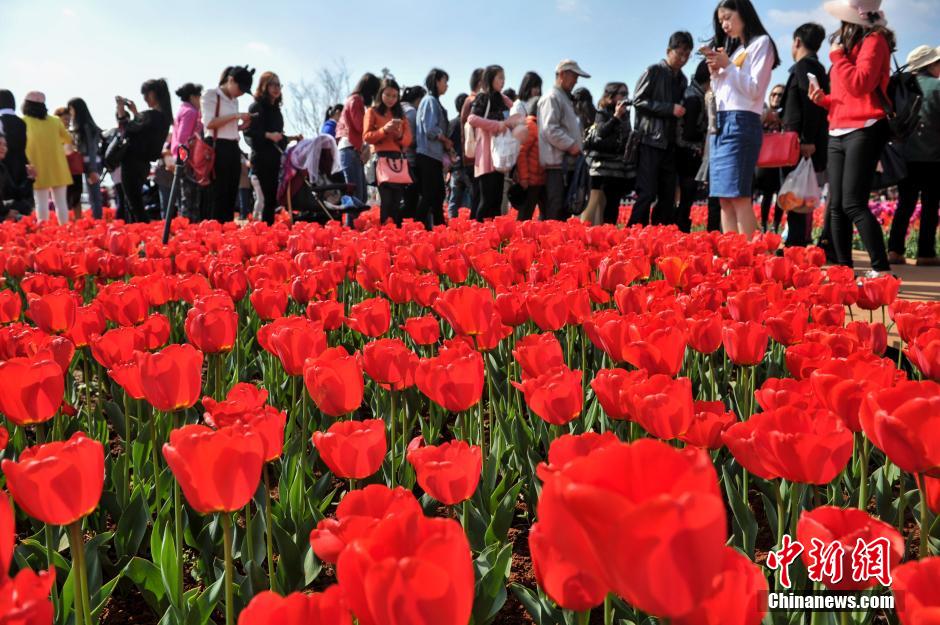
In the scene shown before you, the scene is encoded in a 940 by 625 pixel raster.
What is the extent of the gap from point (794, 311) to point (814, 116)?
5.57m

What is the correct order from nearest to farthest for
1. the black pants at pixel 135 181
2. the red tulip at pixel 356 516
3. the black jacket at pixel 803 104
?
the red tulip at pixel 356 516 < the black jacket at pixel 803 104 < the black pants at pixel 135 181

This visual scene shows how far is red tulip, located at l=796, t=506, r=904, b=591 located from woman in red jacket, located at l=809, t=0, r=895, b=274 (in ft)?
14.7

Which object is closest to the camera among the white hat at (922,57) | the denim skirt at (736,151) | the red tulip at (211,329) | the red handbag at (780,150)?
the red tulip at (211,329)

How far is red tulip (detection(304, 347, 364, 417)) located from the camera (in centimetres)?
149

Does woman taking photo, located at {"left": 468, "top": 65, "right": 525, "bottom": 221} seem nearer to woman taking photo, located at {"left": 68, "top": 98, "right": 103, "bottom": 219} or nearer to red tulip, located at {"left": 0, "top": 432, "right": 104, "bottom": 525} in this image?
woman taking photo, located at {"left": 68, "top": 98, "right": 103, "bottom": 219}

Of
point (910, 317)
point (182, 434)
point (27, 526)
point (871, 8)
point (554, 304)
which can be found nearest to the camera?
point (182, 434)

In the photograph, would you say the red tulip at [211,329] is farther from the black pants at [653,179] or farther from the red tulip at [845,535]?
the black pants at [653,179]

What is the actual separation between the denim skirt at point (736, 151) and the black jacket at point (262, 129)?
4.39m

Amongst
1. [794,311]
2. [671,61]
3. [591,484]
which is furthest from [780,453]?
[671,61]

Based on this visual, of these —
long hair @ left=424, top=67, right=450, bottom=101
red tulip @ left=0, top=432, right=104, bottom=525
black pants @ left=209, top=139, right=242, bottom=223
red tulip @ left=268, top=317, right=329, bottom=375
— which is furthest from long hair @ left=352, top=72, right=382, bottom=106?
red tulip @ left=0, top=432, right=104, bottom=525

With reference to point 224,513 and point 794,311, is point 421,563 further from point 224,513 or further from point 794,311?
point 794,311

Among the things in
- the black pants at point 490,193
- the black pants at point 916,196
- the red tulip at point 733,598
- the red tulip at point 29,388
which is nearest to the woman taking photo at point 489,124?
the black pants at point 490,193

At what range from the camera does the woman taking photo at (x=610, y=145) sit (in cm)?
741

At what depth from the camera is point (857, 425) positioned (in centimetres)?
134
